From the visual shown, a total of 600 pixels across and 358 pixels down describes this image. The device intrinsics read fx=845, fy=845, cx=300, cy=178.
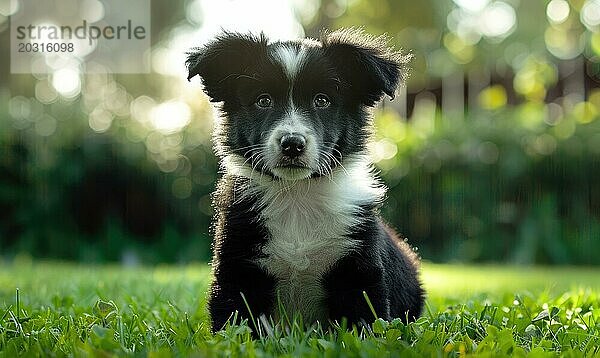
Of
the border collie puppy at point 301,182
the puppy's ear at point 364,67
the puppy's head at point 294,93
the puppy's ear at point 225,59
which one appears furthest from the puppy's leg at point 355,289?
the puppy's ear at point 225,59

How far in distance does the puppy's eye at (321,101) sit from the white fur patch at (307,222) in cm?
35

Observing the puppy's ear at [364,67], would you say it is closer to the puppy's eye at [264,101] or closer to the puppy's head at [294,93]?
the puppy's head at [294,93]

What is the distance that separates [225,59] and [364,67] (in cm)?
A: 72

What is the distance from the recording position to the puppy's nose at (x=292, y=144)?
12.6ft

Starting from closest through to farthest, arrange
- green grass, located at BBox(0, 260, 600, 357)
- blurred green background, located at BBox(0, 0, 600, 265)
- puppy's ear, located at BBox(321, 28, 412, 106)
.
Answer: green grass, located at BBox(0, 260, 600, 357) → puppy's ear, located at BBox(321, 28, 412, 106) → blurred green background, located at BBox(0, 0, 600, 265)

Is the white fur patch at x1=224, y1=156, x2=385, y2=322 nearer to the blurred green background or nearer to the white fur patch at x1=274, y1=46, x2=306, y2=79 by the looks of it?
the white fur patch at x1=274, y1=46, x2=306, y2=79

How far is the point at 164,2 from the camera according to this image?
22734 millimetres

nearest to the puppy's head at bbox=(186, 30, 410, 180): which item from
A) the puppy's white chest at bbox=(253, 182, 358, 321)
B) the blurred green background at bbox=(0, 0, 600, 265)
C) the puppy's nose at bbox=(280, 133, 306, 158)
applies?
the puppy's nose at bbox=(280, 133, 306, 158)

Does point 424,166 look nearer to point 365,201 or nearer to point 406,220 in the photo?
point 406,220

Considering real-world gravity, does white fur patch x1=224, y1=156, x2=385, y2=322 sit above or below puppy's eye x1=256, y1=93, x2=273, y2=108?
below

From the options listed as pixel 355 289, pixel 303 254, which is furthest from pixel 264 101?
pixel 355 289

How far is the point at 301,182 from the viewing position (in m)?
4.25

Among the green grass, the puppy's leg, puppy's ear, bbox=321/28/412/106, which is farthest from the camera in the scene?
puppy's ear, bbox=321/28/412/106

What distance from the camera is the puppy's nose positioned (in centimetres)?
386
